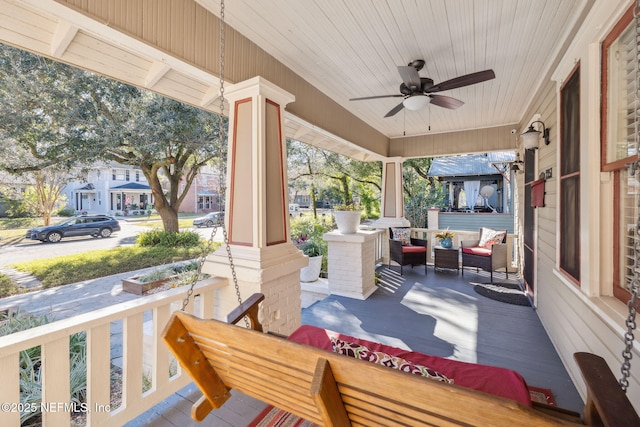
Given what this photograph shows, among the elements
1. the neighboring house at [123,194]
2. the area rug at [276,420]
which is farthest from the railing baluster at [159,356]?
the neighboring house at [123,194]

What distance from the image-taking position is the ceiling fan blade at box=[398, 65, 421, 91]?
8.48ft

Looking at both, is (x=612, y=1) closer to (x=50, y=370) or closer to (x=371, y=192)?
(x=50, y=370)

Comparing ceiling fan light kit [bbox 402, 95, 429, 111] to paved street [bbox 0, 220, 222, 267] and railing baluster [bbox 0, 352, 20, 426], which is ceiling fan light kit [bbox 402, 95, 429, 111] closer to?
railing baluster [bbox 0, 352, 20, 426]

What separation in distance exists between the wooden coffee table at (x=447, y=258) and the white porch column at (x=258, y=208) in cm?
379

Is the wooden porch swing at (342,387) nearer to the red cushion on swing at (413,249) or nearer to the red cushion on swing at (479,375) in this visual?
the red cushion on swing at (479,375)

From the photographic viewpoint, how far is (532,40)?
8.66 ft

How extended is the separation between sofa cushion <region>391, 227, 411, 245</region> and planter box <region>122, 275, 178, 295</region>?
432 centimetres

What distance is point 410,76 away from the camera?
270cm

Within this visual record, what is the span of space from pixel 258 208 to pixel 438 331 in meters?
2.38

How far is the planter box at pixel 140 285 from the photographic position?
5023 mm

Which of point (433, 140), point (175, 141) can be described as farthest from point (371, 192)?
point (175, 141)

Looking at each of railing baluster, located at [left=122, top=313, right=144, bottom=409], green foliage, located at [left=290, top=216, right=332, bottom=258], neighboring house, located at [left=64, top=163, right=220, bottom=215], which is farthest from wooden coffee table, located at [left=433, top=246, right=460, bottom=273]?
neighboring house, located at [left=64, top=163, right=220, bottom=215]

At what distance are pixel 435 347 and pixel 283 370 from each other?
2.25 metres

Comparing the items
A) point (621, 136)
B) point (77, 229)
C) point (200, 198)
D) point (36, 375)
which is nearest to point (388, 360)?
point (621, 136)
